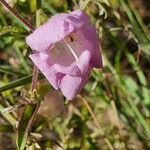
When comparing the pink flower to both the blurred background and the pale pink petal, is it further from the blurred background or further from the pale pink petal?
the blurred background

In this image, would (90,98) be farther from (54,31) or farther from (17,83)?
(54,31)

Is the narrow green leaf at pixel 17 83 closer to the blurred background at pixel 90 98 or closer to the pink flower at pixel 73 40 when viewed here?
the blurred background at pixel 90 98

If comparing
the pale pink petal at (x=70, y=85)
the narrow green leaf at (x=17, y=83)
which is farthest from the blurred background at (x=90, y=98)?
the pale pink petal at (x=70, y=85)

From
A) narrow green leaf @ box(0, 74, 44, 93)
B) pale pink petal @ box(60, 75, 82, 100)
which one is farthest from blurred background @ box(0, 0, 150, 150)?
pale pink petal @ box(60, 75, 82, 100)

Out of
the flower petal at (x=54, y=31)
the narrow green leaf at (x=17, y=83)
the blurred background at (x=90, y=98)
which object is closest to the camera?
the flower petal at (x=54, y=31)

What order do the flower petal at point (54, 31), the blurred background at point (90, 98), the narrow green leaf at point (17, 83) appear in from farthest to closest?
the blurred background at point (90, 98), the narrow green leaf at point (17, 83), the flower petal at point (54, 31)

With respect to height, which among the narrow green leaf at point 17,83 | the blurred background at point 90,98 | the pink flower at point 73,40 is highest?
the pink flower at point 73,40

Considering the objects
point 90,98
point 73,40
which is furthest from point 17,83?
point 90,98
